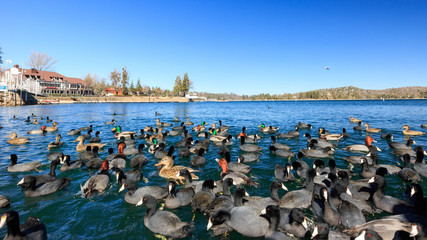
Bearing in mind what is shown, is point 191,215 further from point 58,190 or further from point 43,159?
point 43,159

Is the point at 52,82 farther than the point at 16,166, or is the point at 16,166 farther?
the point at 52,82

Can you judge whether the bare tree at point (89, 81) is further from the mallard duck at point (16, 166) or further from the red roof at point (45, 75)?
the mallard duck at point (16, 166)

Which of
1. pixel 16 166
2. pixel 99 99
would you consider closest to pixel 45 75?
pixel 99 99

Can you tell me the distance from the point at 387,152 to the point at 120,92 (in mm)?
158005

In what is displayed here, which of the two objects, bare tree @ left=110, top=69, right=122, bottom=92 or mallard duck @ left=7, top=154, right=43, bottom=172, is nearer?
mallard duck @ left=7, top=154, right=43, bottom=172

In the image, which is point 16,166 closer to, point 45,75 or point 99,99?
point 99,99

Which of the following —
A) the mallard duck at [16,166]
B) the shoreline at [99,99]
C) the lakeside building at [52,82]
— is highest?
the lakeside building at [52,82]

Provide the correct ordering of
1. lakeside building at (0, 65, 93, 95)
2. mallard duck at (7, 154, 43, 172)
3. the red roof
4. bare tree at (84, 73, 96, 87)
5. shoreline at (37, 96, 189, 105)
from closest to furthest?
mallard duck at (7, 154, 43, 172) → shoreline at (37, 96, 189, 105) → lakeside building at (0, 65, 93, 95) → the red roof → bare tree at (84, 73, 96, 87)

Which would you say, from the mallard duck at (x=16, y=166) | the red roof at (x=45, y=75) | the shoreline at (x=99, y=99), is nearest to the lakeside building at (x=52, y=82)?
the red roof at (x=45, y=75)

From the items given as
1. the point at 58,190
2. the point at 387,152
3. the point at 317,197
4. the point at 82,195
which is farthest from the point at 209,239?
the point at 387,152

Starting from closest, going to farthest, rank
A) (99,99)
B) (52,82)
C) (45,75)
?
(99,99) → (52,82) → (45,75)

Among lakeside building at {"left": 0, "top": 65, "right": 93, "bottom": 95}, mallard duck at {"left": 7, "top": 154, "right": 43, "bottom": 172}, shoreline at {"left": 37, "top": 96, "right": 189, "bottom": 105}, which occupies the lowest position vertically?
mallard duck at {"left": 7, "top": 154, "right": 43, "bottom": 172}

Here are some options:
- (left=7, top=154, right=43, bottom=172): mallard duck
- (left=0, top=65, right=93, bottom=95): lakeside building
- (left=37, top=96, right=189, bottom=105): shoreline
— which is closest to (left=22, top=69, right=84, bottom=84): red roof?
(left=0, top=65, right=93, bottom=95): lakeside building

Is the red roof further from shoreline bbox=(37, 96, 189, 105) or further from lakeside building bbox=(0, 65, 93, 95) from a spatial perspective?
shoreline bbox=(37, 96, 189, 105)
